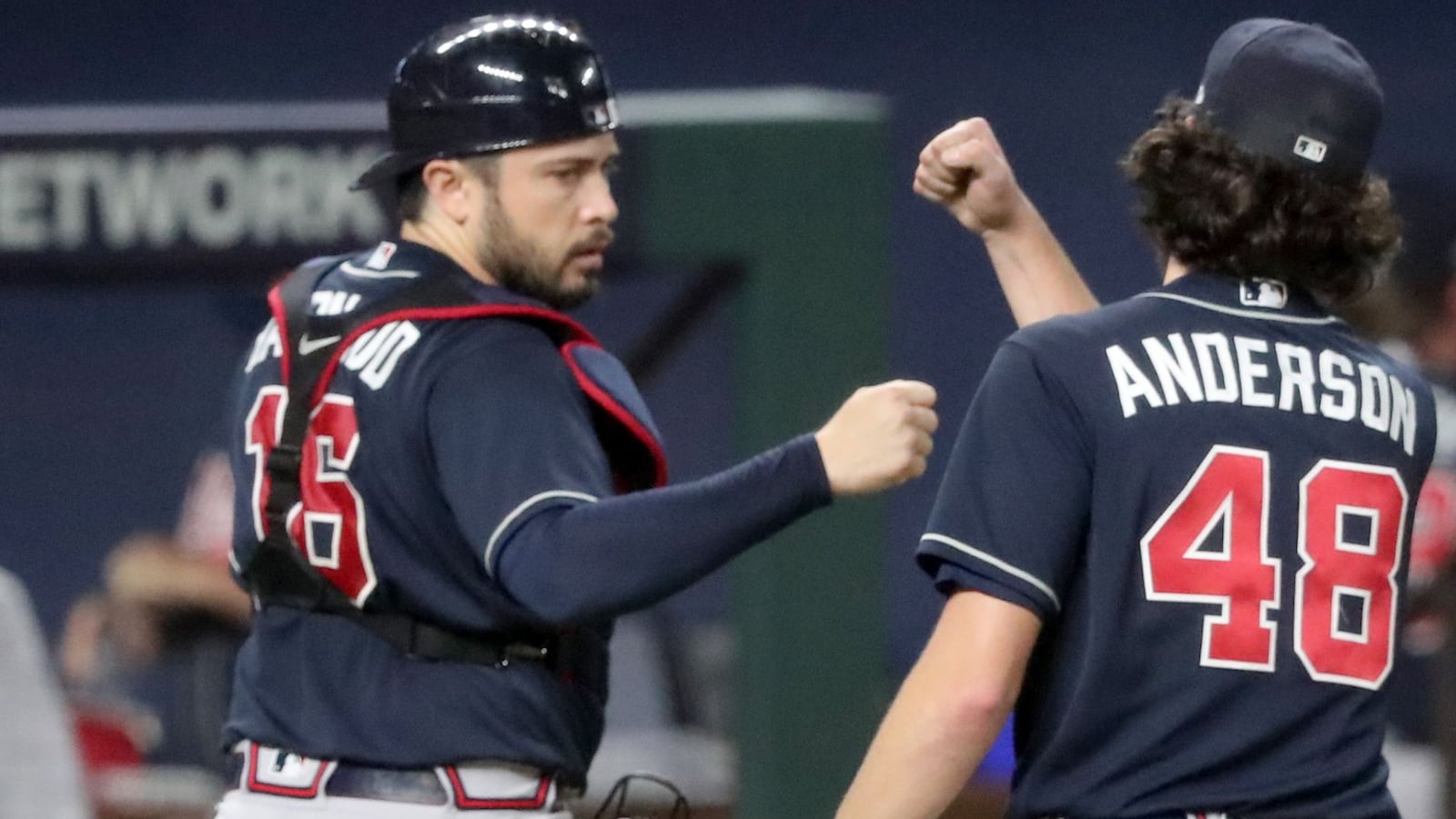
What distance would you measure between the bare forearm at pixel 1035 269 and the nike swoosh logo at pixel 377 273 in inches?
21.5

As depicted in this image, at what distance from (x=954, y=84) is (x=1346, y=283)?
4792 mm

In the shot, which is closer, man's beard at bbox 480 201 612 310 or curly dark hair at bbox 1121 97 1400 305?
curly dark hair at bbox 1121 97 1400 305

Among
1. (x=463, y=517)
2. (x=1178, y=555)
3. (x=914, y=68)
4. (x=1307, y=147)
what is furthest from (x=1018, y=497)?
(x=914, y=68)

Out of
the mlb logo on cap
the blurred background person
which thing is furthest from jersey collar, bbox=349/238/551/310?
the blurred background person

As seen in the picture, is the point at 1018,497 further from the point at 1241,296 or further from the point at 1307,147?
the point at 1307,147

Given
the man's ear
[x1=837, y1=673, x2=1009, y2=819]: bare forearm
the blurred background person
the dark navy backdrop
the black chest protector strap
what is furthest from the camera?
the dark navy backdrop

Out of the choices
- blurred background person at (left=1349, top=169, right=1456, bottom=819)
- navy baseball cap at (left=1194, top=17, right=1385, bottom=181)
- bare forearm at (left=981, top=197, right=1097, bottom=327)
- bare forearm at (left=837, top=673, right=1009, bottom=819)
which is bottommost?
blurred background person at (left=1349, top=169, right=1456, bottom=819)

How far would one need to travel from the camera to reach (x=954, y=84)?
21.9 feet

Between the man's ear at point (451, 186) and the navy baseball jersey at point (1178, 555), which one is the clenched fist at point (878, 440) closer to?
the navy baseball jersey at point (1178, 555)

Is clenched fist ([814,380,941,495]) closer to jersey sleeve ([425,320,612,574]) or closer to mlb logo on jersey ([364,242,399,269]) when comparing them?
jersey sleeve ([425,320,612,574])

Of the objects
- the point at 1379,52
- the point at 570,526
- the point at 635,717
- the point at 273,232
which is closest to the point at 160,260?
the point at 273,232

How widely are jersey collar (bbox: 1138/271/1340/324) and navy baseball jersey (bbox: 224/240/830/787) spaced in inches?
13.5

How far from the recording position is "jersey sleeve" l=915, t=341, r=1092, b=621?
71.2 inches

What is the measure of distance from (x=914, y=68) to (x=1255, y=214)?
16.0 feet
